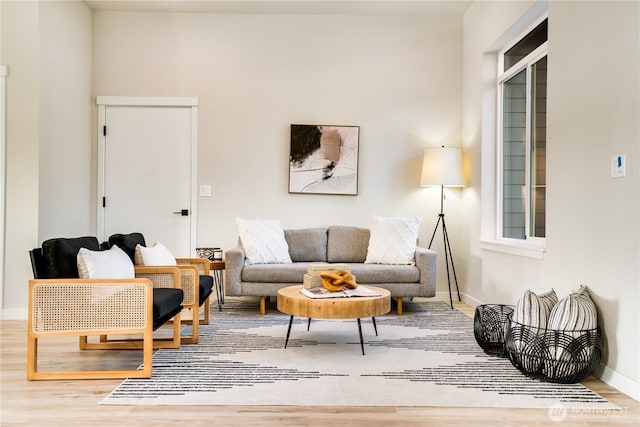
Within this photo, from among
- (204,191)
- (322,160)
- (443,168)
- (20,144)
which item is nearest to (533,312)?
(443,168)

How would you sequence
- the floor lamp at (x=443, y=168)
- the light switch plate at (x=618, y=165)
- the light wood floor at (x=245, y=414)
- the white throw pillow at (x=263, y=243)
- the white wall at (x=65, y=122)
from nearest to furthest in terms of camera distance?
the light wood floor at (x=245, y=414)
the light switch plate at (x=618, y=165)
the white wall at (x=65, y=122)
the white throw pillow at (x=263, y=243)
the floor lamp at (x=443, y=168)

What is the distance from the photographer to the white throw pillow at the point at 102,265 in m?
2.82

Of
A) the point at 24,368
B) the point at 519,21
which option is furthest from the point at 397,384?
the point at 519,21

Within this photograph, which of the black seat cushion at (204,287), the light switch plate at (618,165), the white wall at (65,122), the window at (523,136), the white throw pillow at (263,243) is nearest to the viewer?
the light switch plate at (618,165)

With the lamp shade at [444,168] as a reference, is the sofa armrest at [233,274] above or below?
below

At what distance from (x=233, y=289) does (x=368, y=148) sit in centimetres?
206

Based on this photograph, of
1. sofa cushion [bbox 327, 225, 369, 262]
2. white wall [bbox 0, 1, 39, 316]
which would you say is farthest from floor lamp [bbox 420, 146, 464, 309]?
white wall [bbox 0, 1, 39, 316]

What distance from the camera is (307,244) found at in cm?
504

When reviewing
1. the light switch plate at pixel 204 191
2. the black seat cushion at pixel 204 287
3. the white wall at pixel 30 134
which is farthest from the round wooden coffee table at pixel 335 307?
the white wall at pixel 30 134

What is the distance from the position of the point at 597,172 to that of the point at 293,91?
10.9ft

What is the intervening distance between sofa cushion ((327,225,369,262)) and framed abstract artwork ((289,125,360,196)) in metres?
0.46

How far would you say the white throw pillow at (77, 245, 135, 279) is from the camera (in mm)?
2816

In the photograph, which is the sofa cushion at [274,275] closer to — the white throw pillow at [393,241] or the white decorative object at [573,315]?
the white throw pillow at [393,241]

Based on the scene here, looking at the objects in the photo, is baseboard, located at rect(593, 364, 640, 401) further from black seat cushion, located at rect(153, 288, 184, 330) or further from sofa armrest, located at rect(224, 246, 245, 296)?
sofa armrest, located at rect(224, 246, 245, 296)
